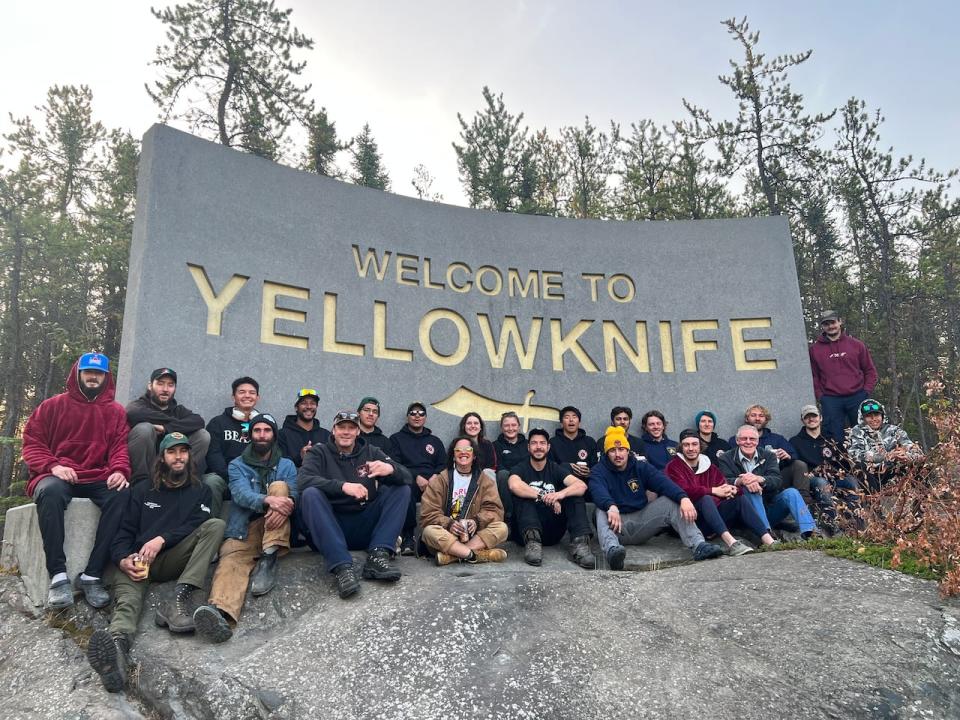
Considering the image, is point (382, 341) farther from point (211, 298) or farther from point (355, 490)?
point (355, 490)

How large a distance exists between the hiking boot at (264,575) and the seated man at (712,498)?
3.26 metres

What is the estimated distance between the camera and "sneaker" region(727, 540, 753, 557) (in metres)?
5.15

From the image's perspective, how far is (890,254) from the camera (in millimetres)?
16625

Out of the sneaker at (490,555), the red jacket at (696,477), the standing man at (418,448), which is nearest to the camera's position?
the sneaker at (490,555)

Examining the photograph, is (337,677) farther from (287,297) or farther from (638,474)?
(287,297)

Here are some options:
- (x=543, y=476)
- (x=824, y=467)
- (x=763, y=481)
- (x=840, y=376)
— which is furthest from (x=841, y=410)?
(x=543, y=476)

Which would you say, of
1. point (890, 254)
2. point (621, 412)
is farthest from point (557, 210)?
point (621, 412)

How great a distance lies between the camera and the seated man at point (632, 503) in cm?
532

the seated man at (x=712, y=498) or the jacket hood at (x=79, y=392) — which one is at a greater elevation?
the jacket hood at (x=79, y=392)

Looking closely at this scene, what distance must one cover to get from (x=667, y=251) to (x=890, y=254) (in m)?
11.1

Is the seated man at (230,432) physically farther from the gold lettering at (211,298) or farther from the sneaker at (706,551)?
the sneaker at (706,551)

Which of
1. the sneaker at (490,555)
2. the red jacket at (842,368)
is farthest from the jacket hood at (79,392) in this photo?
the red jacket at (842,368)

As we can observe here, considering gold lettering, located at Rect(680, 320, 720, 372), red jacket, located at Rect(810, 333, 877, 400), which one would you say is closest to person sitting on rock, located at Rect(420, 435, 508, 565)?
gold lettering, located at Rect(680, 320, 720, 372)

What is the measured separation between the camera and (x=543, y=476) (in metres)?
5.79
